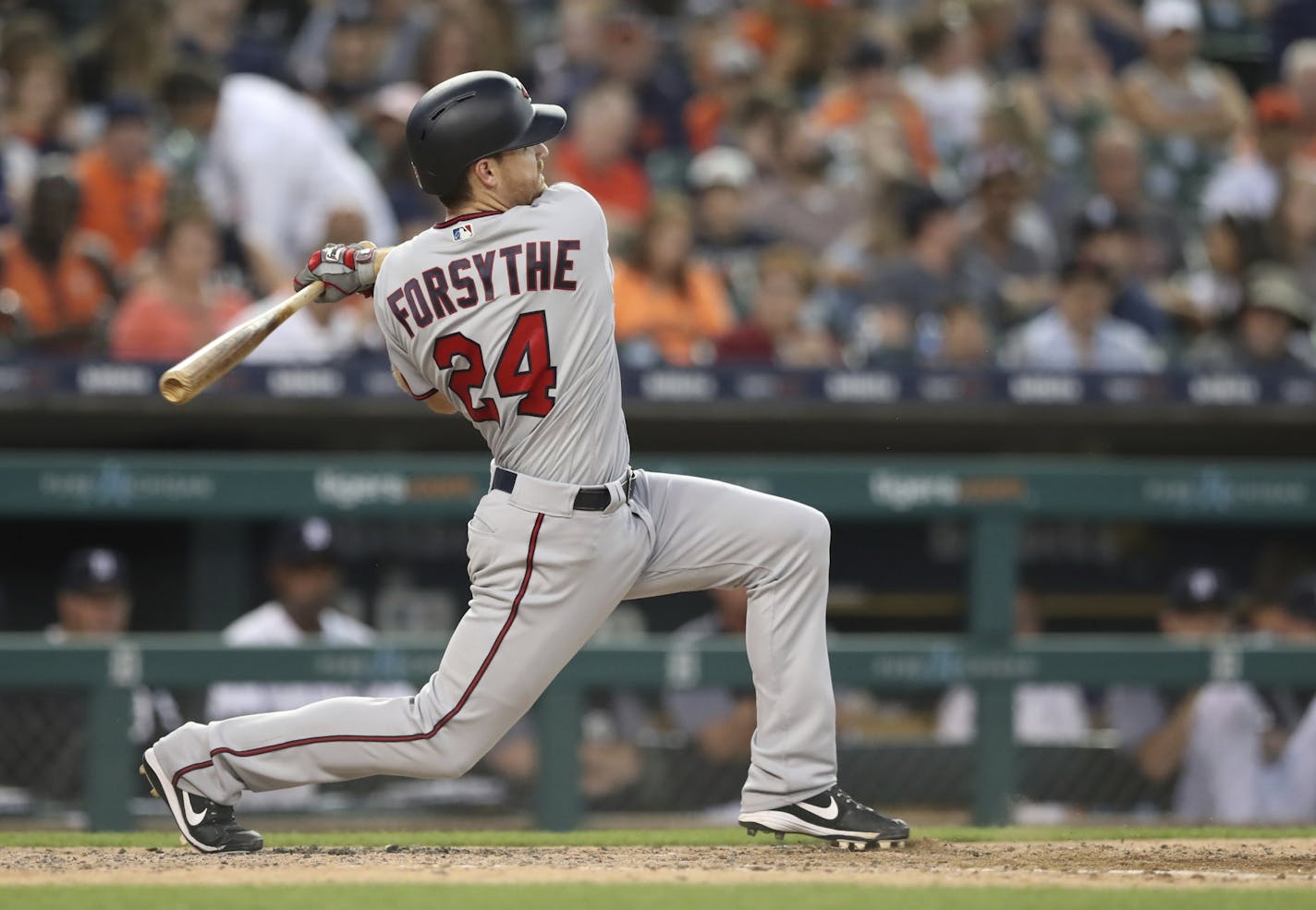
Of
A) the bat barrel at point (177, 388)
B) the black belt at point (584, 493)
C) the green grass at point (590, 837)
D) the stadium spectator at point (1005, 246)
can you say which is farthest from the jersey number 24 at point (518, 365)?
the stadium spectator at point (1005, 246)

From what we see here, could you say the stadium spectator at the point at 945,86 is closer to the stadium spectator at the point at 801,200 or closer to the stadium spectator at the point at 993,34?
the stadium spectator at the point at 993,34

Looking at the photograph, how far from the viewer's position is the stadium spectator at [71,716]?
222 inches

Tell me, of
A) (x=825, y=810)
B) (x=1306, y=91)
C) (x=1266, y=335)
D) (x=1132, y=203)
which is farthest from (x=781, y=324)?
(x=1306, y=91)

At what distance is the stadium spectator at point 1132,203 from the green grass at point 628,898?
17.9 feet

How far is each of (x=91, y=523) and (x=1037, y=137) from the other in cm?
501

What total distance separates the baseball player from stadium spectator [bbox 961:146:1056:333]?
4.24 metres

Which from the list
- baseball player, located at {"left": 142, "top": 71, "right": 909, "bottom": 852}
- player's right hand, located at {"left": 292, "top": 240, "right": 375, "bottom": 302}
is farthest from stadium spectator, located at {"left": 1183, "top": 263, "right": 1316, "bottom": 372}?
player's right hand, located at {"left": 292, "top": 240, "right": 375, "bottom": 302}

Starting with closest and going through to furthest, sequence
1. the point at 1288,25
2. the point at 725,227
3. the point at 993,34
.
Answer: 1. the point at 725,227
2. the point at 993,34
3. the point at 1288,25

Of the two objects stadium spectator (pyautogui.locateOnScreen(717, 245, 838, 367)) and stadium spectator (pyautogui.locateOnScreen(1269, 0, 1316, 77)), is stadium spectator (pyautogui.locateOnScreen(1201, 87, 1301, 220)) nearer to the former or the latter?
Answer: stadium spectator (pyautogui.locateOnScreen(1269, 0, 1316, 77))

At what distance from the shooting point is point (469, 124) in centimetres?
373

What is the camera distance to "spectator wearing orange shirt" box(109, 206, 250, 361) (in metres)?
6.34

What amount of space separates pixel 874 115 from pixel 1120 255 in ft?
4.89

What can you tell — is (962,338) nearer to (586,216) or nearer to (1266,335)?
(1266,335)

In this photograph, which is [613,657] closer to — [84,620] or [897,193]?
[84,620]
